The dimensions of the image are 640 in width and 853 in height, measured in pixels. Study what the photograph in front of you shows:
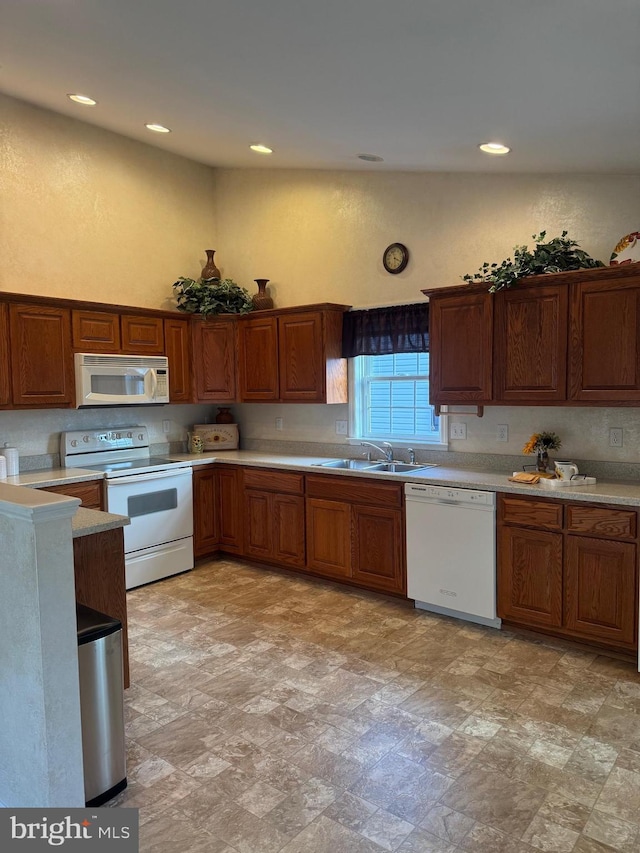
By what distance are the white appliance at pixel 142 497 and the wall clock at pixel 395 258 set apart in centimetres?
224

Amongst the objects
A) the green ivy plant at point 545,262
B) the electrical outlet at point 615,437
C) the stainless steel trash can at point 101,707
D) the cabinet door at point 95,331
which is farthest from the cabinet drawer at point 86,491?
the electrical outlet at point 615,437


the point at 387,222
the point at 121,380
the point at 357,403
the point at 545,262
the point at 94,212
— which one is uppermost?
the point at 94,212

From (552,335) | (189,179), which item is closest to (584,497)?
(552,335)

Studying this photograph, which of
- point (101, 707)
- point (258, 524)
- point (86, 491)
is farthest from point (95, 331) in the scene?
point (101, 707)

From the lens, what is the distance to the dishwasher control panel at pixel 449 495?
3535 millimetres

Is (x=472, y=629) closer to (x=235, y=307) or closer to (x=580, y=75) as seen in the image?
(x=580, y=75)

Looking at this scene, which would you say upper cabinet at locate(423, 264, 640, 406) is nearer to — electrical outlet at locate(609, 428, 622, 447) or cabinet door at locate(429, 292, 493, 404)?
cabinet door at locate(429, 292, 493, 404)

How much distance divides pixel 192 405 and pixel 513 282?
3233 mm

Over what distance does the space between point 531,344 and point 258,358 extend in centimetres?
237

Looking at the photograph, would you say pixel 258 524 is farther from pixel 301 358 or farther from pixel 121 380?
pixel 121 380

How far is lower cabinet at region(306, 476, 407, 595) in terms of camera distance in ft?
13.1

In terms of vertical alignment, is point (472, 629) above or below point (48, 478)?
below

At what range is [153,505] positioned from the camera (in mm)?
4539

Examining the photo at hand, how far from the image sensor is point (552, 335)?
344 cm
